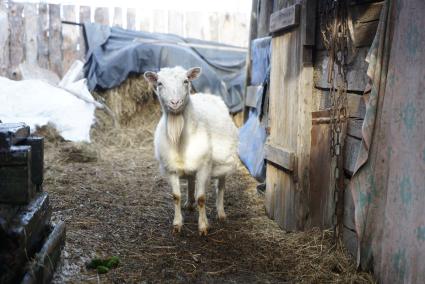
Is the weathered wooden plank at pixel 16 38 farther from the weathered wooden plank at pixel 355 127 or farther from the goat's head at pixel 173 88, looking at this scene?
the weathered wooden plank at pixel 355 127

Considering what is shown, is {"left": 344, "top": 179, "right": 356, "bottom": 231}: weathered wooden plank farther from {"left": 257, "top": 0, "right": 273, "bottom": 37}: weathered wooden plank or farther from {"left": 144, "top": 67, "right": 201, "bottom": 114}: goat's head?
{"left": 257, "top": 0, "right": 273, "bottom": 37}: weathered wooden plank

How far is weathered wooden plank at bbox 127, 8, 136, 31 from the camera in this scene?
12.9 m

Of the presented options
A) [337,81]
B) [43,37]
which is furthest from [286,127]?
[43,37]

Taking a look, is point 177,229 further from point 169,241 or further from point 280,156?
point 280,156

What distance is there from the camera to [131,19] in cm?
1297

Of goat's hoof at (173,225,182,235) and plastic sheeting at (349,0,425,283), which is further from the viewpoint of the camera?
goat's hoof at (173,225,182,235)

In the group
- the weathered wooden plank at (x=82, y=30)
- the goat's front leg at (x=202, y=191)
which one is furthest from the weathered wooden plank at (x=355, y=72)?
the weathered wooden plank at (x=82, y=30)

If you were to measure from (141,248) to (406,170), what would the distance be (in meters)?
2.51

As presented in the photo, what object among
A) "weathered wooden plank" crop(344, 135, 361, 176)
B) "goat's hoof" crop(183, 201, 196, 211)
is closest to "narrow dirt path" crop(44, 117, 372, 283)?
"goat's hoof" crop(183, 201, 196, 211)

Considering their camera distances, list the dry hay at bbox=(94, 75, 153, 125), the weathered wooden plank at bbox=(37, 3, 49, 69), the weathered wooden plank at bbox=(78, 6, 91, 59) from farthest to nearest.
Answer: the weathered wooden plank at bbox=(78, 6, 91, 59) < the weathered wooden plank at bbox=(37, 3, 49, 69) < the dry hay at bbox=(94, 75, 153, 125)

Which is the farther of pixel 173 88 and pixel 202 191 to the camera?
pixel 202 191

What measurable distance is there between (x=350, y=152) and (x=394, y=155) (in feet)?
2.52

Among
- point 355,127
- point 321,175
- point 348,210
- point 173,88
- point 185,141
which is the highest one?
point 173,88

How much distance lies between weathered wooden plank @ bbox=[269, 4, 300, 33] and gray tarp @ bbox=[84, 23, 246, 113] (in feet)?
18.2
